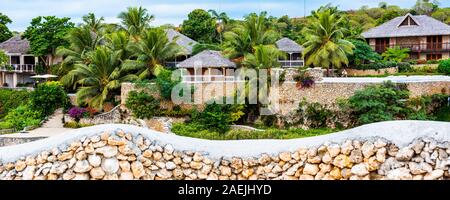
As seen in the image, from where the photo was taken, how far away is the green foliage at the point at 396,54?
88.0ft

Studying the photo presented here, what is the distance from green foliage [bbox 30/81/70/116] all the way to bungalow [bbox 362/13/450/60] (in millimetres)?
14841

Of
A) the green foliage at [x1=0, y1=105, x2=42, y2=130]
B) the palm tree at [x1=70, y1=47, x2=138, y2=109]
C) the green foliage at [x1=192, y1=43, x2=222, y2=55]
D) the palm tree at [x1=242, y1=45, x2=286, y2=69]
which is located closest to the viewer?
the palm tree at [x1=242, y1=45, x2=286, y2=69]

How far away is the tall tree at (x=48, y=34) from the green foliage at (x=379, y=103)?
1457cm

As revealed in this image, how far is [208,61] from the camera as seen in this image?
74.8 feet

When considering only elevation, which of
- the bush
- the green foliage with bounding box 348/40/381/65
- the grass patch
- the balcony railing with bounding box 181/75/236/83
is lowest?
the grass patch

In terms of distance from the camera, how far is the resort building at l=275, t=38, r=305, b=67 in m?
25.3

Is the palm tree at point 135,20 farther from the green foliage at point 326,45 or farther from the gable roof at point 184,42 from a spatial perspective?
the green foliage at point 326,45

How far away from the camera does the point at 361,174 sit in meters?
5.65

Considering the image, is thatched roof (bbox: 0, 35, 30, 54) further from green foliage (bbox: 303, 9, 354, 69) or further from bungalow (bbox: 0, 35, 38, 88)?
green foliage (bbox: 303, 9, 354, 69)

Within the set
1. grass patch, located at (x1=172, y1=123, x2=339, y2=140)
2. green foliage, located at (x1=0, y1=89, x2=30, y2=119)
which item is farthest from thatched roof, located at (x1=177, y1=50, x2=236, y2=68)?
green foliage, located at (x1=0, y1=89, x2=30, y2=119)

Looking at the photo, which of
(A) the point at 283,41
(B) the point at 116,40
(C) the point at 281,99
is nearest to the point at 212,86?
(C) the point at 281,99

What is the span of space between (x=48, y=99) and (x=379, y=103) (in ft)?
39.1
